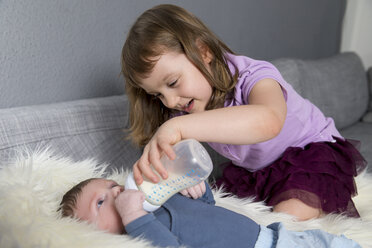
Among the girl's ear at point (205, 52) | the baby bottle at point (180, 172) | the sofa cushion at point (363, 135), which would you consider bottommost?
the sofa cushion at point (363, 135)

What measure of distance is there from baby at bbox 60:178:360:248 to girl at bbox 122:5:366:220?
73 millimetres

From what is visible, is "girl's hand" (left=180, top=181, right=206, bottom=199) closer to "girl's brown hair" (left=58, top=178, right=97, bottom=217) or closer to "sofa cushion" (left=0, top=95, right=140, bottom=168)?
"girl's brown hair" (left=58, top=178, right=97, bottom=217)

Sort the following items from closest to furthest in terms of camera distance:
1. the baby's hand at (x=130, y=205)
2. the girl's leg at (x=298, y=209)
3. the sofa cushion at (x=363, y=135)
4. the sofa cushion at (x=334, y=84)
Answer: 1. the baby's hand at (x=130, y=205)
2. the girl's leg at (x=298, y=209)
3. the sofa cushion at (x=363, y=135)
4. the sofa cushion at (x=334, y=84)

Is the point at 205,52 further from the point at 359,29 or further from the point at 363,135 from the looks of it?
the point at 359,29

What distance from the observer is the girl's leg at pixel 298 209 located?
1063 millimetres

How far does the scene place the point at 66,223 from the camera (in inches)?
28.0

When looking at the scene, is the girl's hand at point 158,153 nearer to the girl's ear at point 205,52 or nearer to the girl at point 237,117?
the girl at point 237,117

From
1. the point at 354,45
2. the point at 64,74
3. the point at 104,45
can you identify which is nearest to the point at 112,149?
the point at 64,74

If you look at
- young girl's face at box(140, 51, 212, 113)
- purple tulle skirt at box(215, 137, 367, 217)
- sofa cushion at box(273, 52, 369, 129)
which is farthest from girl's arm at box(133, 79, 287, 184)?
sofa cushion at box(273, 52, 369, 129)

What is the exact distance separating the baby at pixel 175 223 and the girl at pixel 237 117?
0.24 ft

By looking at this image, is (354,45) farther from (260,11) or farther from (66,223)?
(66,223)

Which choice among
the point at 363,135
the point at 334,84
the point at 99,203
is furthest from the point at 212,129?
the point at 334,84

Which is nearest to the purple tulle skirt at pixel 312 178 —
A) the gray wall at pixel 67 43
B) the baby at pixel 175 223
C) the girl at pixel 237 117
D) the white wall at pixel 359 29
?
the girl at pixel 237 117

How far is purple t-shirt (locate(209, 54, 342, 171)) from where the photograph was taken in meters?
1.13
